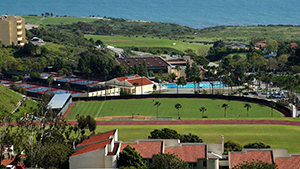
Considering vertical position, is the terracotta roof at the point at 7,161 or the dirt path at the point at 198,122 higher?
the dirt path at the point at 198,122

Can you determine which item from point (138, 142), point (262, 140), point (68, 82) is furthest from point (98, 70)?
point (138, 142)

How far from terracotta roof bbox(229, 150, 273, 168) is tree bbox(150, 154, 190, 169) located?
402cm

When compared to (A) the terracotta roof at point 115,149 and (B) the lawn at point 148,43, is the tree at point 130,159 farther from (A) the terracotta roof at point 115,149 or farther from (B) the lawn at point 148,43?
(B) the lawn at point 148,43

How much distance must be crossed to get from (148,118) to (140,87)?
83.9 ft

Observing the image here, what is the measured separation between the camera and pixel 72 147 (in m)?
55.8

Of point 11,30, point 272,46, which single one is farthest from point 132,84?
point 272,46

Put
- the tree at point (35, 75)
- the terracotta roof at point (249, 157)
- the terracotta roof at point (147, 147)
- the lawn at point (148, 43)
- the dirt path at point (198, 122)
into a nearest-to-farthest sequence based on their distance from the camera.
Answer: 1. the terracotta roof at point (249, 157)
2. the terracotta roof at point (147, 147)
3. the dirt path at point (198, 122)
4. the tree at point (35, 75)
5. the lawn at point (148, 43)

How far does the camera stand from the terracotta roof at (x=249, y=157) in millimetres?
46875

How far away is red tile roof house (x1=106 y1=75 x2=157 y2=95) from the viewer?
347 ft

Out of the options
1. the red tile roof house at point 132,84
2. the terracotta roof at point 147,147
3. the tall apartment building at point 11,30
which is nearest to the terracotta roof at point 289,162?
the terracotta roof at point 147,147

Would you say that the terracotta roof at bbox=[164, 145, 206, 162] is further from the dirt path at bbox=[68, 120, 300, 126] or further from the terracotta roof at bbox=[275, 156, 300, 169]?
the dirt path at bbox=[68, 120, 300, 126]

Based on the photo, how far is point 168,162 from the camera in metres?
44.5

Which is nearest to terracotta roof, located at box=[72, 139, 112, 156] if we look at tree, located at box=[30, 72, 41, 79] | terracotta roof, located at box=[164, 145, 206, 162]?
terracotta roof, located at box=[164, 145, 206, 162]

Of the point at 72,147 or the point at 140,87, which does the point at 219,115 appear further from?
the point at 72,147
